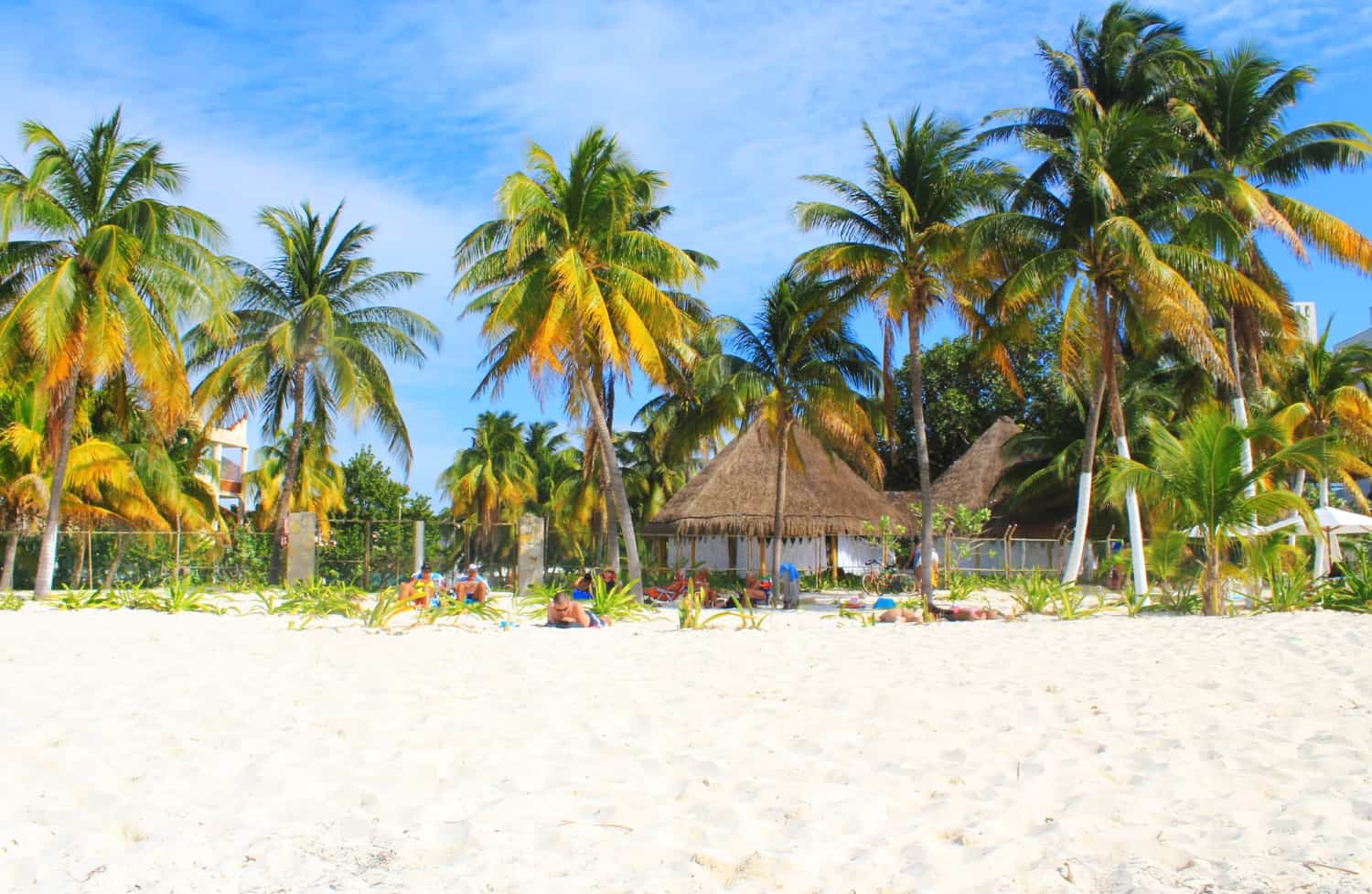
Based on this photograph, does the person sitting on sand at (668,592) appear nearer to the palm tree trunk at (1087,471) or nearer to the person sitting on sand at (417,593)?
the person sitting on sand at (417,593)

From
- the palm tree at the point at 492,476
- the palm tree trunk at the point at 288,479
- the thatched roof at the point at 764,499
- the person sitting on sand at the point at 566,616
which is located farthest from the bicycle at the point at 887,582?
the palm tree at the point at 492,476

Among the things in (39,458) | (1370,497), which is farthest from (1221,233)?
(1370,497)

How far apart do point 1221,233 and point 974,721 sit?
1276cm

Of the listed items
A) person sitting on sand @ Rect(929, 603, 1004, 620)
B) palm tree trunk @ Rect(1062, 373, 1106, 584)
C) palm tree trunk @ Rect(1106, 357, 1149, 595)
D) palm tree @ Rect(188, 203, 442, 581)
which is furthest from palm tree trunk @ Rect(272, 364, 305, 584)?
palm tree trunk @ Rect(1106, 357, 1149, 595)

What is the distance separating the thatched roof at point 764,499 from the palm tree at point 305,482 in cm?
891

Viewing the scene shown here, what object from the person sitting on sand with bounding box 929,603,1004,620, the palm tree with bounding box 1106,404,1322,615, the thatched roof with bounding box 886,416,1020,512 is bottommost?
the person sitting on sand with bounding box 929,603,1004,620

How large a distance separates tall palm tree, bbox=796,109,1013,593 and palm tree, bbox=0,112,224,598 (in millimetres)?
10109

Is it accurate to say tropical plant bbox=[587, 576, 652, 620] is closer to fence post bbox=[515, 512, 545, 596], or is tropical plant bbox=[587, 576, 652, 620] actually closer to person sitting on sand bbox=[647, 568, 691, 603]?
person sitting on sand bbox=[647, 568, 691, 603]

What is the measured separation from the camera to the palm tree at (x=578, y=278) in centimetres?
1592

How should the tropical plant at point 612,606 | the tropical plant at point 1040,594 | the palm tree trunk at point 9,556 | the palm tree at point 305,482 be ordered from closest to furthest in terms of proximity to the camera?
the tropical plant at point 612,606, the tropical plant at point 1040,594, the palm tree trunk at point 9,556, the palm tree at point 305,482

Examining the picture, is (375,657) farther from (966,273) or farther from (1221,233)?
(1221,233)

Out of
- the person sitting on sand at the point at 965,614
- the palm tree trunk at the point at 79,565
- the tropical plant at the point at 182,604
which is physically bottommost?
the person sitting on sand at the point at 965,614

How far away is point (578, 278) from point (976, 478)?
17.0m

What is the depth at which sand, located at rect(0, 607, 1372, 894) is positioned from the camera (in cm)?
379
